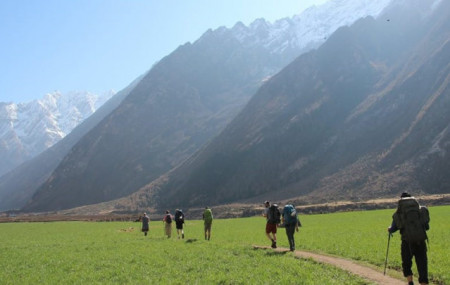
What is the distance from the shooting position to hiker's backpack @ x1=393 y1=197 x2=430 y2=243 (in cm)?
1319

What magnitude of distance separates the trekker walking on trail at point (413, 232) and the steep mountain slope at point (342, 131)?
3199 inches

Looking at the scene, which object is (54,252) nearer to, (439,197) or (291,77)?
(439,197)

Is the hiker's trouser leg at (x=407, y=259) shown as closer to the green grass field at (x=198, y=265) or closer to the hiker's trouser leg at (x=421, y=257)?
the hiker's trouser leg at (x=421, y=257)

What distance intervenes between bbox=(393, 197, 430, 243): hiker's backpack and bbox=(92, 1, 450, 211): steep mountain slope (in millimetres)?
81391

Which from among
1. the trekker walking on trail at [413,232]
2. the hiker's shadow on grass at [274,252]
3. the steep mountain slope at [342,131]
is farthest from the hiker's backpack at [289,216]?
the steep mountain slope at [342,131]

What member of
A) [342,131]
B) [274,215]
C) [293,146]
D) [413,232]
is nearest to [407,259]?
[413,232]

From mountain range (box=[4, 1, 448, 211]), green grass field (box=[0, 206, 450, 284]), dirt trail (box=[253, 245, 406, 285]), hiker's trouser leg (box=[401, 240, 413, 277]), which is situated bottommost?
dirt trail (box=[253, 245, 406, 285])

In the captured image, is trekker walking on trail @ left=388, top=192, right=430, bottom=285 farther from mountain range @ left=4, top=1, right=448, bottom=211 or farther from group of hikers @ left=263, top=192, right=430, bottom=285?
mountain range @ left=4, top=1, right=448, bottom=211

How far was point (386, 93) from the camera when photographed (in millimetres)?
125000

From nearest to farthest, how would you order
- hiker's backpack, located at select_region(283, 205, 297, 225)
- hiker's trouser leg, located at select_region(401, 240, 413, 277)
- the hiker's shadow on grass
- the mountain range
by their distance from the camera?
1. hiker's trouser leg, located at select_region(401, 240, 413, 277)
2. the hiker's shadow on grass
3. hiker's backpack, located at select_region(283, 205, 297, 225)
4. the mountain range

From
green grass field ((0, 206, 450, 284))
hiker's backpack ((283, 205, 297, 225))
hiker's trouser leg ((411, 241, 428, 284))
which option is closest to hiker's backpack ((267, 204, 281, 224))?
hiker's backpack ((283, 205, 297, 225))

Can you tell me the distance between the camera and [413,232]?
13.2 meters

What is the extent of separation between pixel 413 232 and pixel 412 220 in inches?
15.0

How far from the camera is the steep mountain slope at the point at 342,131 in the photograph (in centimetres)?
9850
